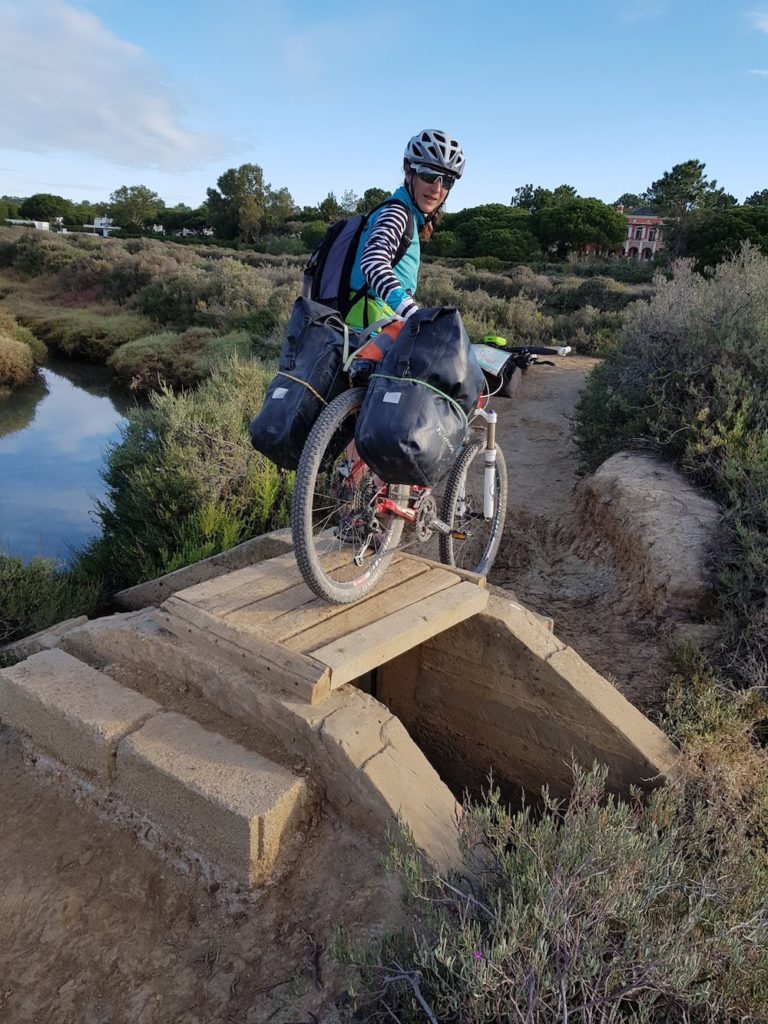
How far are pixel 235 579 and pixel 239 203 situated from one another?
150ft

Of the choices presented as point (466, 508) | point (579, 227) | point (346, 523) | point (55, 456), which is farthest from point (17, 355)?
point (579, 227)

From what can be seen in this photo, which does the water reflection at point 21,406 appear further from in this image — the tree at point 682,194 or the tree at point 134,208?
the tree at point 134,208

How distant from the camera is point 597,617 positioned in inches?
197

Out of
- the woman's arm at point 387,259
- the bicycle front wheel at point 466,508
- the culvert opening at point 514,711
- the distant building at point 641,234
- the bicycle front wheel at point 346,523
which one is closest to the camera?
the bicycle front wheel at point 346,523

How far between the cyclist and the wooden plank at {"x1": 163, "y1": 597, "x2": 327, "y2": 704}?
1600mm

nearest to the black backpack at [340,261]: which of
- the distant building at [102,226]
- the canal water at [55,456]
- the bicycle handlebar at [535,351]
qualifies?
the bicycle handlebar at [535,351]

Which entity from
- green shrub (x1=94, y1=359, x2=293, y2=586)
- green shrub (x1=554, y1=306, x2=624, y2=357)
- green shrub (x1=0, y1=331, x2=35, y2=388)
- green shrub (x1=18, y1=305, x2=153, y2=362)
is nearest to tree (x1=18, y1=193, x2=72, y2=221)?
green shrub (x1=18, y1=305, x2=153, y2=362)

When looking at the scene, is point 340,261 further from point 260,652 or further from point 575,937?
point 575,937

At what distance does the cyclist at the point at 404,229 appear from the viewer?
3.31 metres

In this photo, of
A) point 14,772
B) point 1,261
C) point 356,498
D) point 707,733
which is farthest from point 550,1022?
point 1,261

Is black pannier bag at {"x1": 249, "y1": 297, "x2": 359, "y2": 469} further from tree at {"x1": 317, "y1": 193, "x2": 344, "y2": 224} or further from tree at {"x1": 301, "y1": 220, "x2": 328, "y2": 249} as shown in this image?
tree at {"x1": 317, "y1": 193, "x2": 344, "y2": 224}

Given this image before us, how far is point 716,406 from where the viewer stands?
5590mm

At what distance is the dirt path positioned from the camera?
14.6 feet

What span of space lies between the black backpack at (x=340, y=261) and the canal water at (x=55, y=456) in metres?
4.37
